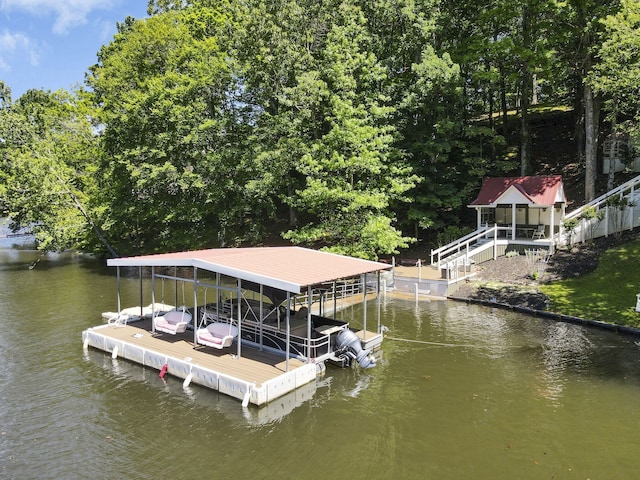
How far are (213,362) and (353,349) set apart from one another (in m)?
4.07

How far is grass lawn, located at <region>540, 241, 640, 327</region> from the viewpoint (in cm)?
1739

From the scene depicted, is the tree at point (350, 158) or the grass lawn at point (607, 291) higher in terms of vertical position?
the tree at point (350, 158)

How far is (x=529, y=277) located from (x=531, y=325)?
545 centimetres

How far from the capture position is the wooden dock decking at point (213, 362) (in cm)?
1155

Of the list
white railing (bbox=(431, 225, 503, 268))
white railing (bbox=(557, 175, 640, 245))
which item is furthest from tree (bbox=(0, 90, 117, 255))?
white railing (bbox=(557, 175, 640, 245))

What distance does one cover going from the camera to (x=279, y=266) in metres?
13.9

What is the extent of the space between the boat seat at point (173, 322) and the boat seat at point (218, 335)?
1.61 meters

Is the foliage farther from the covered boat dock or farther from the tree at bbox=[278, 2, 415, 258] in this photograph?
the covered boat dock

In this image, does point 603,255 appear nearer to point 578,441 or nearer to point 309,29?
point 578,441

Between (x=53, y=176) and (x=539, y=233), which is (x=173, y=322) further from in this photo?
(x=53, y=176)

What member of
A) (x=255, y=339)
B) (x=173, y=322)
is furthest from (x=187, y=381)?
(x=173, y=322)

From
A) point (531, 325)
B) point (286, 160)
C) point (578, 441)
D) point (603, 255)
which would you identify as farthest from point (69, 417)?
point (603, 255)

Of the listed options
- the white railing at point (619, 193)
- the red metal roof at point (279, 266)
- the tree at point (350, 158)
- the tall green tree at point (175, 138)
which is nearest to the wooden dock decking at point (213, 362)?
the red metal roof at point (279, 266)

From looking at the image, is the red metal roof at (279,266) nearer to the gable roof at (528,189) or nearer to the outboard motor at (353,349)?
the outboard motor at (353,349)
